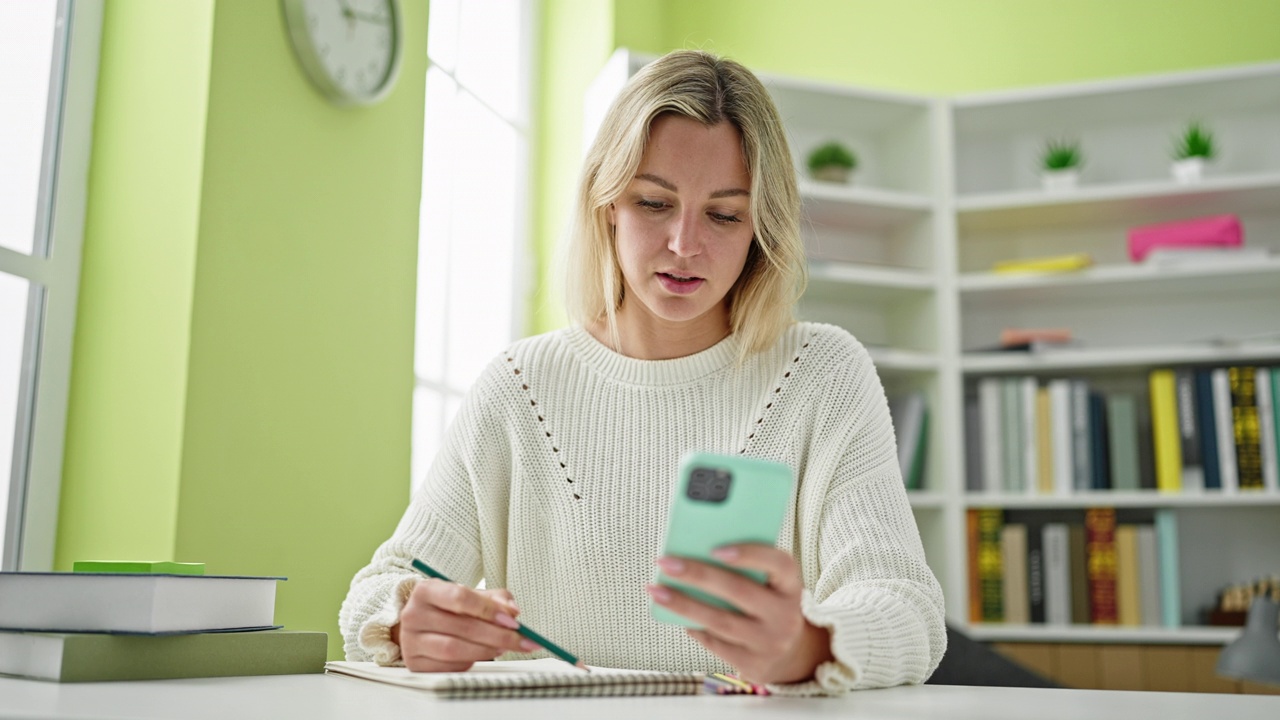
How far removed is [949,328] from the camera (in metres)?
3.18

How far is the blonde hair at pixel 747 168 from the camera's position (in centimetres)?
127

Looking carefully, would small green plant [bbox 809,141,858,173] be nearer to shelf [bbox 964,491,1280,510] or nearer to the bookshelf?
the bookshelf

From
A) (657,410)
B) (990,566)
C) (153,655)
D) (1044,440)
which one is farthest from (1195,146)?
(153,655)

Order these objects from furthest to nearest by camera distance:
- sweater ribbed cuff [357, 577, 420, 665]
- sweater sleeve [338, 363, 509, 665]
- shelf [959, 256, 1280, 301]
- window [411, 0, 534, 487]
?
shelf [959, 256, 1280, 301]
window [411, 0, 534, 487]
sweater sleeve [338, 363, 509, 665]
sweater ribbed cuff [357, 577, 420, 665]

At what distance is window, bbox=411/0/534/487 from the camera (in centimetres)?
278

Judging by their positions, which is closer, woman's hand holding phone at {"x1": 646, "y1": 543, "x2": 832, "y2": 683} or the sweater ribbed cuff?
woman's hand holding phone at {"x1": 646, "y1": 543, "x2": 832, "y2": 683}

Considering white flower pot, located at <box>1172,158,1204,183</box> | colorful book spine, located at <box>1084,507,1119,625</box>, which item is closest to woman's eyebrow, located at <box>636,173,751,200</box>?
colorful book spine, located at <box>1084,507,1119,625</box>

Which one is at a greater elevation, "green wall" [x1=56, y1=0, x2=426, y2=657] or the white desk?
"green wall" [x1=56, y1=0, x2=426, y2=657]

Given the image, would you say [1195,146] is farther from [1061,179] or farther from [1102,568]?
[1102,568]

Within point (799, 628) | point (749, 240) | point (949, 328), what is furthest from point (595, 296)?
point (949, 328)

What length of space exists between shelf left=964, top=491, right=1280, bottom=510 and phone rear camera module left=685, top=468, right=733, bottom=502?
8.36 ft

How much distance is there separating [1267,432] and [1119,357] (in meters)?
0.40

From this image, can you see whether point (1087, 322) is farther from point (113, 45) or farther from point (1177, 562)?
point (113, 45)

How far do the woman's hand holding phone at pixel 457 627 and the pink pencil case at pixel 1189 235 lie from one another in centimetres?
274
